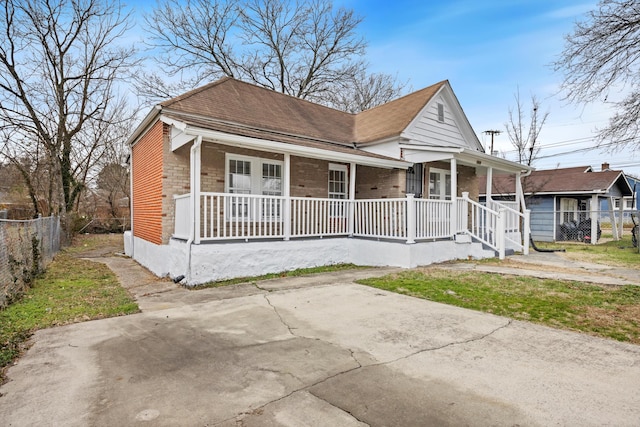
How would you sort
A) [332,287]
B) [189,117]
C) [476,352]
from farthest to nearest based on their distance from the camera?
[189,117], [332,287], [476,352]

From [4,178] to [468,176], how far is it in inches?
994

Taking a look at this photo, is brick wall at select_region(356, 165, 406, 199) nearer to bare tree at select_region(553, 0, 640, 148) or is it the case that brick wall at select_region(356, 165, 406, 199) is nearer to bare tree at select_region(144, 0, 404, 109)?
bare tree at select_region(553, 0, 640, 148)

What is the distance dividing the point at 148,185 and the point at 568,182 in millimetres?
22274

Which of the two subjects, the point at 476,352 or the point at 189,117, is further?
the point at 189,117

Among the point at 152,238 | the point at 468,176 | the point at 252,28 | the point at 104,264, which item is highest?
the point at 252,28

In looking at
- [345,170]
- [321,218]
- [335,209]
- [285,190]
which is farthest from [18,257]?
[345,170]

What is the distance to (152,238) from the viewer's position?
984cm

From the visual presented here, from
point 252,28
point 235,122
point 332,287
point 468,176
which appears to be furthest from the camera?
point 252,28

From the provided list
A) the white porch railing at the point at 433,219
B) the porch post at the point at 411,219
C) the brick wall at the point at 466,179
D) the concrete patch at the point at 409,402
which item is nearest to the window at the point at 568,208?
the brick wall at the point at 466,179

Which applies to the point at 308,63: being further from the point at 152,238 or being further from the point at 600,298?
the point at 600,298

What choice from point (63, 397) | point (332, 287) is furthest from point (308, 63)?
point (63, 397)

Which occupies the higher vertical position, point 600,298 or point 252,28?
point 252,28

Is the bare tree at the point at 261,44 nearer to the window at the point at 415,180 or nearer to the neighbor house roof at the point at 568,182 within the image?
the neighbor house roof at the point at 568,182

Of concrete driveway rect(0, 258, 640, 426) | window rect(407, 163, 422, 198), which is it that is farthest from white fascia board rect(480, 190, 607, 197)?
concrete driveway rect(0, 258, 640, 426)
